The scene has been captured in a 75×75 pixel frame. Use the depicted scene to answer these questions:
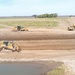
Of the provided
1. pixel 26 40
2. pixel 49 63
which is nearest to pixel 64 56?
pixel 49 63

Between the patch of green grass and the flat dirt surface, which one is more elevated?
the flat dirt surface

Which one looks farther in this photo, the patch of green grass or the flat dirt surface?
the flat dirt surface

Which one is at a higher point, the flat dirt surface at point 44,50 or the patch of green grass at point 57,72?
the flat dirt surface at point 44,50

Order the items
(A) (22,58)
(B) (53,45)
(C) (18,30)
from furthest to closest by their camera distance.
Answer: (C) (18,30)
(B) (53,45)
(A) (22,58)

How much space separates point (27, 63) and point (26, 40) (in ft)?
37.2

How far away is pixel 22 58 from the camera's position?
26734 millimetres

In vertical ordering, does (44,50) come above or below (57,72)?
above

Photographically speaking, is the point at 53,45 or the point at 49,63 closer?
the point at 49,63

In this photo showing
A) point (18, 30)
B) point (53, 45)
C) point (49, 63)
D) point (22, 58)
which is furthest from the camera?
point (18, 30)

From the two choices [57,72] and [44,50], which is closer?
[57,72]

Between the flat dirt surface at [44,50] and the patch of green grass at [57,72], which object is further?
the flat dirt surface at [44,50]

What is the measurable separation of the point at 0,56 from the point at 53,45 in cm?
827

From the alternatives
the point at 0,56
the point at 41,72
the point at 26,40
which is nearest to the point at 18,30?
the point at 26,40

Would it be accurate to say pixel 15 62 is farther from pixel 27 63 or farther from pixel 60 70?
pixel 60 70
